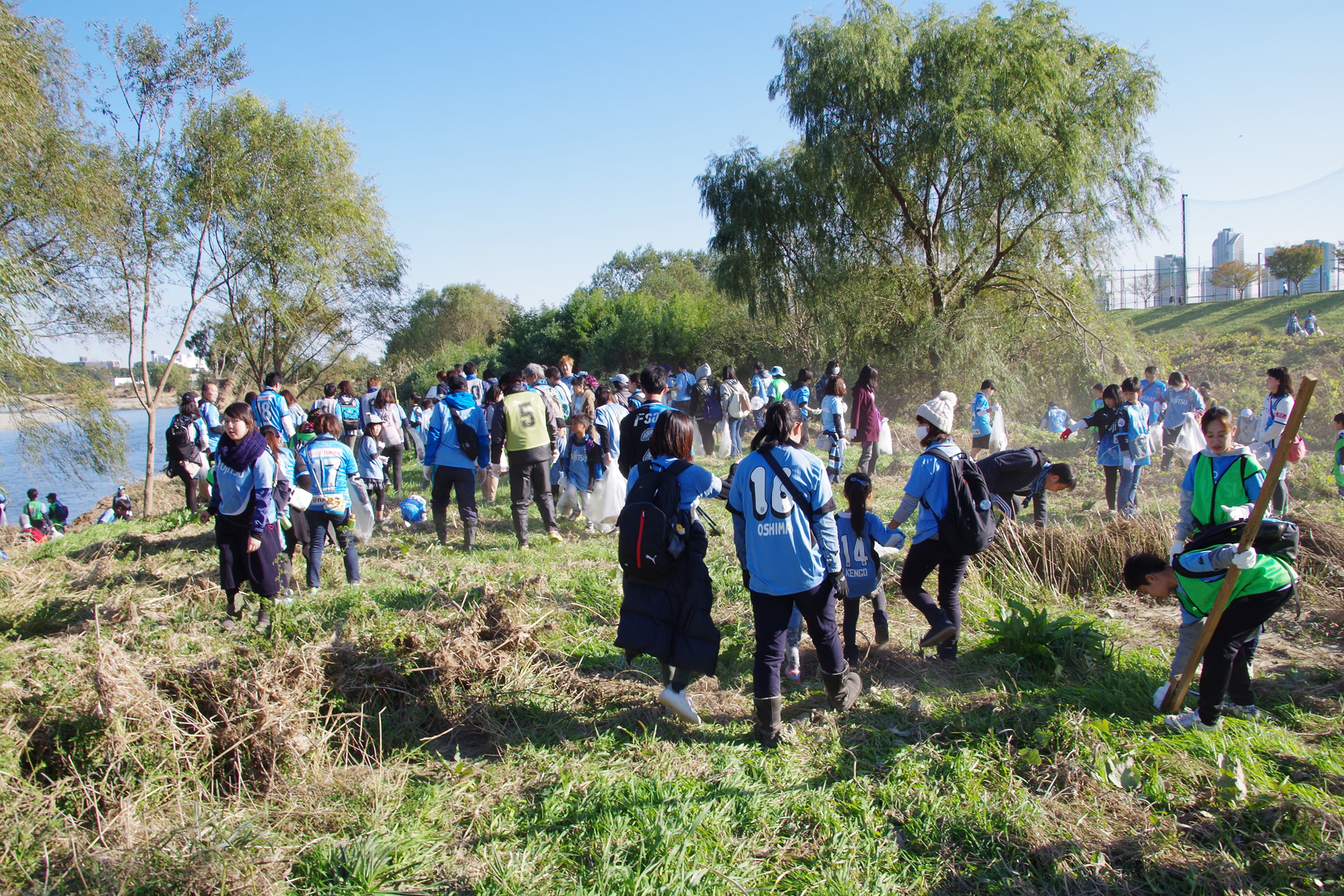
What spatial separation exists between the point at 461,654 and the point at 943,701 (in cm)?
276

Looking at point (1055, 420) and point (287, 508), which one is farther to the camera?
point (1055, 420)

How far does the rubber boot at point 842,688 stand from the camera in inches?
158

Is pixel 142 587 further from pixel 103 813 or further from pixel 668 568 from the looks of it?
pixel 668 568

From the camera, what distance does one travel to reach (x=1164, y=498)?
9.93m

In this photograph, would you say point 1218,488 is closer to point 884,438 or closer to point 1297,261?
point 884,438

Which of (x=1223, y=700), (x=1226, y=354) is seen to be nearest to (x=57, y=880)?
(x=1223, y=700)

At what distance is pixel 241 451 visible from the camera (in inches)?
211

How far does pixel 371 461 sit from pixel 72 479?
531 cm

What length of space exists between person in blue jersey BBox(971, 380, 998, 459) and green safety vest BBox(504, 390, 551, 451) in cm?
607

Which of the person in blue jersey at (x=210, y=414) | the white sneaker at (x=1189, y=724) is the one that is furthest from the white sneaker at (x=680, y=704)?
the person in blue jersey at (x=210, y=414)

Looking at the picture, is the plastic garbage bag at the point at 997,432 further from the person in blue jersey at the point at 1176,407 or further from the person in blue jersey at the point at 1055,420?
the person in blue jersey at the point at 1176,407

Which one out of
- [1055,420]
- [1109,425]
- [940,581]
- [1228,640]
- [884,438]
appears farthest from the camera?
[1055,420]

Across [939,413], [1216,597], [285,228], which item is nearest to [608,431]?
[939,413]

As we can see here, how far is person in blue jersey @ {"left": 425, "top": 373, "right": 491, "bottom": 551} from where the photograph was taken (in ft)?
24.6
